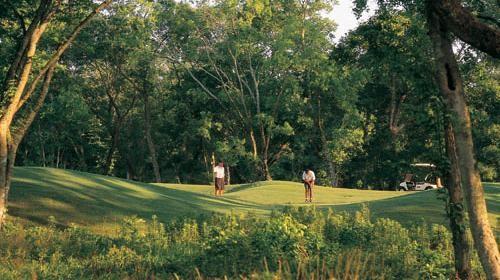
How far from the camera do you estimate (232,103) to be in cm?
5797

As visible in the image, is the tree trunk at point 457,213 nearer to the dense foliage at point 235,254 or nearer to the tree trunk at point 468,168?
the dense foliage at point 235,254

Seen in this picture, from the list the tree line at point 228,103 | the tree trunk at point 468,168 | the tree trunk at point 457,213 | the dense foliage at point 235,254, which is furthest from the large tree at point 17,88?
the tree line at point 228,103

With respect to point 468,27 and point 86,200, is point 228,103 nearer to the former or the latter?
point 86,200

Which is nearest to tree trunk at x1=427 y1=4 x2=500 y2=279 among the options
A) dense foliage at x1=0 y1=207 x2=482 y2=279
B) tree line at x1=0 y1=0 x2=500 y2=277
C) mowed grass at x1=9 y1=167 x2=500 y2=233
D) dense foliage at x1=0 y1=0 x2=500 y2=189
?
Answer: dense foliage at x1=0 y1=207 x2=482 y2=279

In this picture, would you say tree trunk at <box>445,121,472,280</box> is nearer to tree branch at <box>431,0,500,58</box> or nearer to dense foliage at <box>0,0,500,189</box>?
tree branch at <box>431,0,500,58</box>

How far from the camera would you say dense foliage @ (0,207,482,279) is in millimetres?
10547

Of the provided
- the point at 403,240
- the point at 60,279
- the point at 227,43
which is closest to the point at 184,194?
the point at 403,240

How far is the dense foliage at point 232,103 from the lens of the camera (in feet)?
178

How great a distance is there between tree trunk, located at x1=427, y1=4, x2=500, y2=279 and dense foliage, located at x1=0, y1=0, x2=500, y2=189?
127ft

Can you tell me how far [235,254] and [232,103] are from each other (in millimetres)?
47158

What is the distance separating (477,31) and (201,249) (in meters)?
6.44

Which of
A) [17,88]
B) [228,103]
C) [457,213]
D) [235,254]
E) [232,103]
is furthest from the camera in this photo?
[228,103]

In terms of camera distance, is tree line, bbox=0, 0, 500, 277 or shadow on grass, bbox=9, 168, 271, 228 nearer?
shadow on grass, bbox=9, 168, 271, 228

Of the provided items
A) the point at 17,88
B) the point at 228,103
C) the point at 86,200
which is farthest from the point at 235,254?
the point at 228,103
